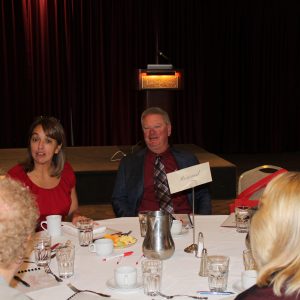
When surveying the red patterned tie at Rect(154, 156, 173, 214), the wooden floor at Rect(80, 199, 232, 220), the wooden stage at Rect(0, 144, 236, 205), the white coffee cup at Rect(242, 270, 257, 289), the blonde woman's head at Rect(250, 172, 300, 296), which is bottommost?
the wooden floor at Rect(80, 199, 232, 220)

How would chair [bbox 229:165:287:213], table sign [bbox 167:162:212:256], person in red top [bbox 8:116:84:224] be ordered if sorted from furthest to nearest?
person in red top [bbox 8:116:84:224]
chair [bbox 229:165:287:213]
table sign [bbox 167:162:212:256]

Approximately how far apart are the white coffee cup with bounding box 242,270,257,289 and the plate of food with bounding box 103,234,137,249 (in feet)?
2.20

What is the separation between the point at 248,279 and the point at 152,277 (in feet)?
1.11

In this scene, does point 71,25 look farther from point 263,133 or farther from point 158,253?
point 158,253

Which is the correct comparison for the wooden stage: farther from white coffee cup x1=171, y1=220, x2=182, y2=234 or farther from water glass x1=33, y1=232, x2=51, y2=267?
water glass x1=33, y1=232, x2=51, y2=267

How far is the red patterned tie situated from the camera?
11.4ft

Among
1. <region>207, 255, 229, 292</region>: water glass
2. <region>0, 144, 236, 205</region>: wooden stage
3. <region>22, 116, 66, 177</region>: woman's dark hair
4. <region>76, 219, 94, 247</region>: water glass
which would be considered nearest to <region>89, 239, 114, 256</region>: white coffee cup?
<region>76, 219, 94, 247</region>: water glass

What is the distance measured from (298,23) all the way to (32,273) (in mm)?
9648

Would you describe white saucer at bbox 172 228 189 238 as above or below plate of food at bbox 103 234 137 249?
below

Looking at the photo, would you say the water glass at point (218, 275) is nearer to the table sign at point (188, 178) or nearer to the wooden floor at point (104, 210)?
the table sign at point (188, 178)

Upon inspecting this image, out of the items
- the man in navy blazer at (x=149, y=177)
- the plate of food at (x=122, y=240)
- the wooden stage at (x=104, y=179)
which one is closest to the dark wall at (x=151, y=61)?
the wooden stage at (x=104, y=179)

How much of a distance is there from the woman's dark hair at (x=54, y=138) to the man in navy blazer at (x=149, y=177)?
1.41 ft

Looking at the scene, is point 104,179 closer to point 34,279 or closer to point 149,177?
point 149,177

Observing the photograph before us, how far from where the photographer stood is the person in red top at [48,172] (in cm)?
321
